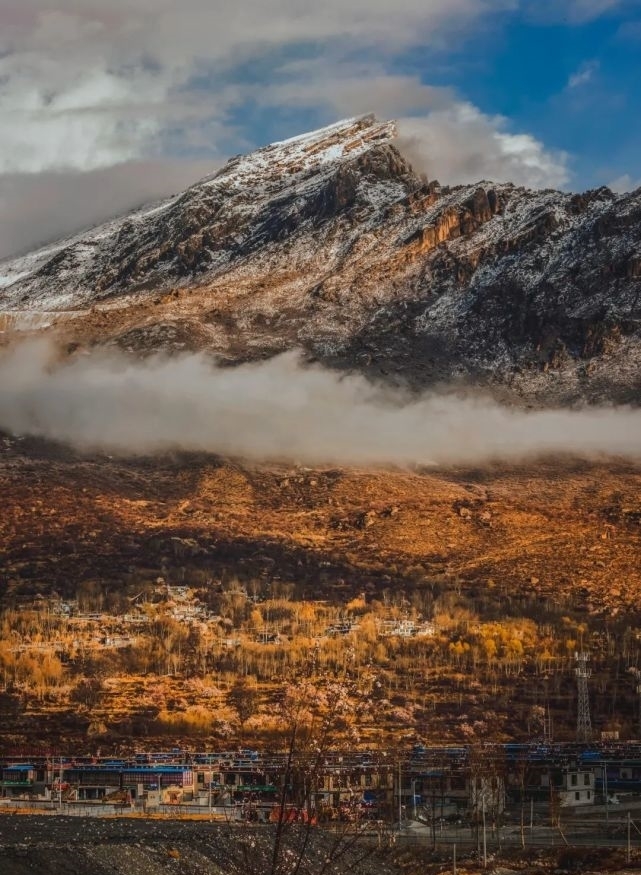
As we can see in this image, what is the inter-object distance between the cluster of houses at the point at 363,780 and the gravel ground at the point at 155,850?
13.3 m

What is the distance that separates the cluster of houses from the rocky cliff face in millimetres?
84625

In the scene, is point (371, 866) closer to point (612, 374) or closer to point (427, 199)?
point (612, 374)

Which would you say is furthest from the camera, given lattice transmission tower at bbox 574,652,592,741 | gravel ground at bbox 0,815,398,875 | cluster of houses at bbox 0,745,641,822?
lattice transmission tower at bbox 574,652,592,741

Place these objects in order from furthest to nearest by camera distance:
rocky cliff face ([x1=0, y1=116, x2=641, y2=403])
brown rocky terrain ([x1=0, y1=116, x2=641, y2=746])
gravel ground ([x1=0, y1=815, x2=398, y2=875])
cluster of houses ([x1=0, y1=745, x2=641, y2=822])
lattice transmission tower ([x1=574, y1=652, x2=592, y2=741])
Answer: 1. rocky cliff face ([x1=0, y1=116, x2=641, y2=403])
2. brown rocky terrain ([x1=0, y1=116, x2=641, y2=746])
3. lattice transmission tower ([x1=574, y1=652, x2=592, y2=741])
4. cluster of houses ([x1=0, y1=745, x2=641, y2=822])
5. gravel ground ([x1=0, y1=815, x2=398, y2=875])

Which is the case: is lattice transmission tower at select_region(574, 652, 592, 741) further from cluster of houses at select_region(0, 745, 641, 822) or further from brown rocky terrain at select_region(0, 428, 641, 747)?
cluster of houses at select_region(0, 745, 641, 822)

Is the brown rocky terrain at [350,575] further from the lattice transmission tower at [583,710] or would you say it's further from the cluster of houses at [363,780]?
the cluster of houses at [363,780]

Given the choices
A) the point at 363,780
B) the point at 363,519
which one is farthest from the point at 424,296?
the point at 363,780

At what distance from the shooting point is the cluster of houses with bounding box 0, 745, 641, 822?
65.8m

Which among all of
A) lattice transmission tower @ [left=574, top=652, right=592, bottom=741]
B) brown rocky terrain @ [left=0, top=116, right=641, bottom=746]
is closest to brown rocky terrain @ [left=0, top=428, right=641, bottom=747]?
brown rocky terrain @ [left=0, top=116, right=641, bottom=746]

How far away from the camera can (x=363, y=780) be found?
69812mm

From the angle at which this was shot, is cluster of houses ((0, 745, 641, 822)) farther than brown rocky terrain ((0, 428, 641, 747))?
No

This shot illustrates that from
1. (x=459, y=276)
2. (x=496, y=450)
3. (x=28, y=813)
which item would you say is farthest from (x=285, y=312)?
(x=28, y=813)

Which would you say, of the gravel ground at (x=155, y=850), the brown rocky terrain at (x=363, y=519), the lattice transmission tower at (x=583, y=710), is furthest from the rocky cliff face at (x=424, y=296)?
the gravel ground at (x=155, y=850)

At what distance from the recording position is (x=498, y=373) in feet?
539
